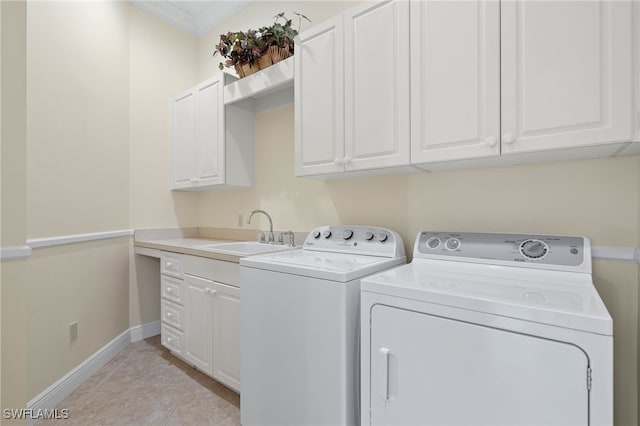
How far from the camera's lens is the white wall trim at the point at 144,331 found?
9.35 ft

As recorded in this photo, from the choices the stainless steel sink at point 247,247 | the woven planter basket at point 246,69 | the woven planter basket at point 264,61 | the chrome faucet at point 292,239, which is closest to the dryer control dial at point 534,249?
the chrome faucet at point 292,239

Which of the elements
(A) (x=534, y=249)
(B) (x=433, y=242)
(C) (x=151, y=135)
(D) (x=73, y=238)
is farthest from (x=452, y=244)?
(C) (x=151, y=135)

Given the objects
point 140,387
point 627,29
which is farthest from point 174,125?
point 627,29

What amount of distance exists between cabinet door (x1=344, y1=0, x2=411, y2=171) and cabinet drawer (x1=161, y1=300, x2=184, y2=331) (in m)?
1.64

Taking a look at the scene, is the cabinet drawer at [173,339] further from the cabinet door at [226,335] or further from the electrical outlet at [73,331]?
the electrical outlet at [73,331]

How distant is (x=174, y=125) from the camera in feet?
9.84

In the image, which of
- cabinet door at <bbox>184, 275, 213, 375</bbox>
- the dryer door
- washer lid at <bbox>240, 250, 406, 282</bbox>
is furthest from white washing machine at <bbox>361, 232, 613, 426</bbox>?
cabinet door at <bbox>184, 275, 213, 375</bbox>

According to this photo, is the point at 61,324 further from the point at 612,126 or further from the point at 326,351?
the point at 612,126

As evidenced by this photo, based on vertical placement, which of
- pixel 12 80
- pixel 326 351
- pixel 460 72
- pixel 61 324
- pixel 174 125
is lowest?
pixel 61 324

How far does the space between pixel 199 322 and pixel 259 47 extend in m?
1.91

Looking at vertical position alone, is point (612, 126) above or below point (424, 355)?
above

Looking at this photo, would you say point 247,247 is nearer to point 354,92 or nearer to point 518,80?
point 354,92

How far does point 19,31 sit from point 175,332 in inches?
76.9

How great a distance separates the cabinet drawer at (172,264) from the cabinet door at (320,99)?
1.17 m
